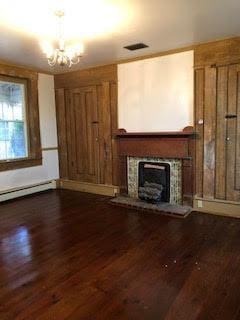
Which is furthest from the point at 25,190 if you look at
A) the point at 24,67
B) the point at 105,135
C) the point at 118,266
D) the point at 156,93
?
the point at 118,266

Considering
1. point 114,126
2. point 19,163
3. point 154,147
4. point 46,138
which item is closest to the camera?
point 154,147

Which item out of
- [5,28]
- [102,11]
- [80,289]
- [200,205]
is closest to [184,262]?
[80,289]

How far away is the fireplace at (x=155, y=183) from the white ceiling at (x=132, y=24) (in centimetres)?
A: 190

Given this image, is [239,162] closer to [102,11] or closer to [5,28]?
[102,11]

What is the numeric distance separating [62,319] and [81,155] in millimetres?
3930

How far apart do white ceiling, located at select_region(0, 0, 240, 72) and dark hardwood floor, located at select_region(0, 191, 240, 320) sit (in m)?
2.53

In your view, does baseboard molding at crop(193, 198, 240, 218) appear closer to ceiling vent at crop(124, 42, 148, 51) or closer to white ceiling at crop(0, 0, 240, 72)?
white ceiling at crop(0, 0, 240, 72)

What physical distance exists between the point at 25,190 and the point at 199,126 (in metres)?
3.56

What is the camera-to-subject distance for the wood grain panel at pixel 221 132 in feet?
12.3

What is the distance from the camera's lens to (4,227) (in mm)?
3566

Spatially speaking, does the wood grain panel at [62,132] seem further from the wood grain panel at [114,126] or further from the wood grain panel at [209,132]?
the wood grain panel at [209,132]

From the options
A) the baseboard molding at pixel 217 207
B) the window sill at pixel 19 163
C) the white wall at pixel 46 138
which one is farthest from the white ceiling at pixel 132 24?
the baseboard molding at pixel 217 207

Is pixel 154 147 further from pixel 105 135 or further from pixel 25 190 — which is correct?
pixel 25 190

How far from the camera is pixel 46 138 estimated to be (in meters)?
5.64
